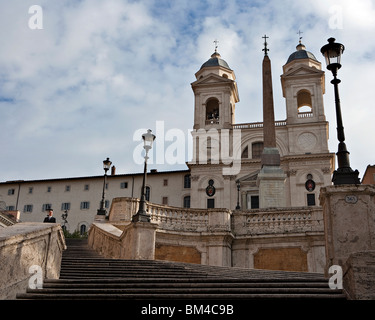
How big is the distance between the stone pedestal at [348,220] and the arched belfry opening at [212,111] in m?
57.1

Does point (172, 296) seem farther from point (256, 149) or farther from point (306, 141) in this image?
point (256, 149)

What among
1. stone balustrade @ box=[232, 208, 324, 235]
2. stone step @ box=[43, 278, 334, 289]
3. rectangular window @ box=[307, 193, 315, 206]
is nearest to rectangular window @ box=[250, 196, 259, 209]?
rectangular window @ box=[307, 193, 315, 206]

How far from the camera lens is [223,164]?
2451 inches

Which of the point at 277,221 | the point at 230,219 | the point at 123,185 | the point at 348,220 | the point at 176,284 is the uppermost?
the point at 123,185

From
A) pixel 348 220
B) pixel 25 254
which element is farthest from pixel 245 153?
pixel 25 254

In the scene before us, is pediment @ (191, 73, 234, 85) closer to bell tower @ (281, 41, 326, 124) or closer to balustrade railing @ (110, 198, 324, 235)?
bell tower @ (281, 41, 326, 124)

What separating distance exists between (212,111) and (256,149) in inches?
358

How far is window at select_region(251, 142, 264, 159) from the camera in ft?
207

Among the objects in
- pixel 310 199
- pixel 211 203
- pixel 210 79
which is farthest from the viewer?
pixel 210 79

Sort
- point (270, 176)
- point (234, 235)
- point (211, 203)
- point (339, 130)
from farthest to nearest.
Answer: point (211, 203), point (270, 176), point (234, 235), point (339, 130)

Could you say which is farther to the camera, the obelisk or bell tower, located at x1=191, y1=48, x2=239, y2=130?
bell tower, located at x1=191, y1=48, x2=239, y2=130

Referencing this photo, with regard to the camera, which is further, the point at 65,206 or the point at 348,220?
the point at 65,206

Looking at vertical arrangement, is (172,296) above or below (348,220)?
below

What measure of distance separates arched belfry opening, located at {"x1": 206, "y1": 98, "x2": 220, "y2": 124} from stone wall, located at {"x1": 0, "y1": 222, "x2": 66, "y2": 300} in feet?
189
